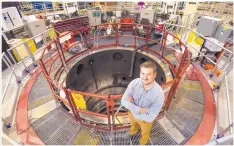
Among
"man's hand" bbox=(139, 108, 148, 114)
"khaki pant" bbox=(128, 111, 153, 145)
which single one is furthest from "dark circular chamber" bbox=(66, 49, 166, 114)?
"man's hand" bbox=(139, 108, 148, 114)

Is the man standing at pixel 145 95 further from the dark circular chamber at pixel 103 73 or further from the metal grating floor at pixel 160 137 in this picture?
the dark circular chamber at pixel 103 73

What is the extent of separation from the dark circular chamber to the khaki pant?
2870 mm

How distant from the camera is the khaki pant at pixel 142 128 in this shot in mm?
2322

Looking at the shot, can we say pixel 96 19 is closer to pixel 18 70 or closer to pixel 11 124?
pixel 18 70

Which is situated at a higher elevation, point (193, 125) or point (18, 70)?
point (18, 70)

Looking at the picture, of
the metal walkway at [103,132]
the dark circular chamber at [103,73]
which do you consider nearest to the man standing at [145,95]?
the metal walkway at [103,132]

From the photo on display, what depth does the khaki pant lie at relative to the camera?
2322mm

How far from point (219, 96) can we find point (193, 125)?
1.38 metres

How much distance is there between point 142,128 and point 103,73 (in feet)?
15.0

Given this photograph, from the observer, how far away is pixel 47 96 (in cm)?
384

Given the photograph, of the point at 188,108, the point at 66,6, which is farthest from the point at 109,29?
the point at 188,108

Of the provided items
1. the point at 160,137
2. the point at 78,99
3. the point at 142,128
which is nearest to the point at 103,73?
the point at 78,99

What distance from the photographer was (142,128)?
94.5 inches

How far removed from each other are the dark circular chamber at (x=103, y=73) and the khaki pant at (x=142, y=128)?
2.87m
